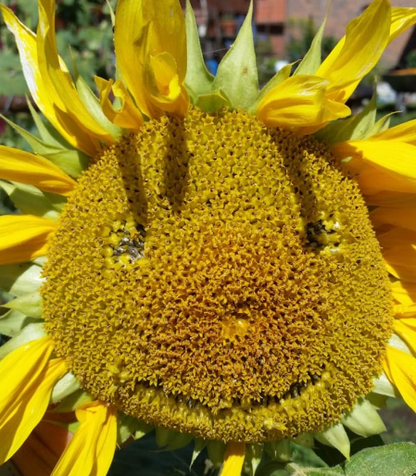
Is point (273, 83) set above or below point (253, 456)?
above

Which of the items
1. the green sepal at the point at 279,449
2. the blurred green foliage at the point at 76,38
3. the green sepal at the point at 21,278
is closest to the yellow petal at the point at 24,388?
the green sepal at the point at 21,278

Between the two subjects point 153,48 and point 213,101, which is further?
point 213,101

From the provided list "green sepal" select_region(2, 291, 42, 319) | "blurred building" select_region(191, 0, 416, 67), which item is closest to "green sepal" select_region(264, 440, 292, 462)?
"green sepal" select_region(2, 291, 42, 319)

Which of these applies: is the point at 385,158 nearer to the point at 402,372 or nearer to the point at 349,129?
the point at 349,129

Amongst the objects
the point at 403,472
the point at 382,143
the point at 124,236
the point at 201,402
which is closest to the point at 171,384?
the point at 201,402

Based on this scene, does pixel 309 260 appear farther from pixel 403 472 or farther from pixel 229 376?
pixel 403 472

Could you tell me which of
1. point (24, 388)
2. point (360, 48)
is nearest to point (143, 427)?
point (24, 388)

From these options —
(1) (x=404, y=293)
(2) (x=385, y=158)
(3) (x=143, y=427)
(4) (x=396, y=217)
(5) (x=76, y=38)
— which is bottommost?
(3) (x=143, y=427)
